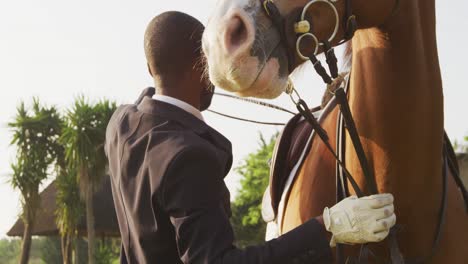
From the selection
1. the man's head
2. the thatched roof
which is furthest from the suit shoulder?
the thatched roof

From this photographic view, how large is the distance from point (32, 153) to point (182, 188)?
1167 inches

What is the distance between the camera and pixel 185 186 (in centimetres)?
252

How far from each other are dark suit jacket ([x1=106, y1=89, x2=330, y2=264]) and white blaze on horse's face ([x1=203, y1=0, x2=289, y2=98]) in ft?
1.24

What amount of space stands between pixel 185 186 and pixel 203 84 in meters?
0.76

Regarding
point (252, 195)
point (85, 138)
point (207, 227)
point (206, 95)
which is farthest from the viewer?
point (252, 195)

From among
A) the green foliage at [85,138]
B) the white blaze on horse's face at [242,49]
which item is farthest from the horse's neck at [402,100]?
the green foliage at [85,138]

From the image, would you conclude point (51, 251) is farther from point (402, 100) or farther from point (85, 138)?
point (402, 100)

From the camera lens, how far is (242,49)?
228 centimetres

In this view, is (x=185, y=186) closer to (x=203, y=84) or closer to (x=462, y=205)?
(x=203, y=84)

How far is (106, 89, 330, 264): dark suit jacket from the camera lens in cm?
245

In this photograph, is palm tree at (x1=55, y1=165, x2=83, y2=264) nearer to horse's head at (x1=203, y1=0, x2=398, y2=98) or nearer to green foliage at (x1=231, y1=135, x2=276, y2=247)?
green foliage at (x1=231, y1=135, x2=276, y2=247)

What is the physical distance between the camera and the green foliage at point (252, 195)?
32562 millimetres

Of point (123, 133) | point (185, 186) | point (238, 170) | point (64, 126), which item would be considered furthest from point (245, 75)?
point (238, 170)

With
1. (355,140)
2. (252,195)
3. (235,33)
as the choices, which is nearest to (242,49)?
(235,33)
